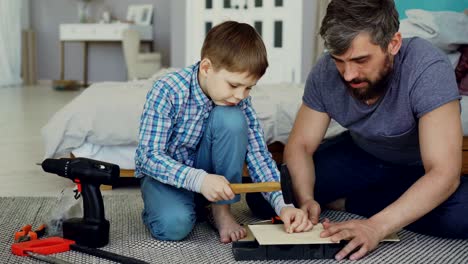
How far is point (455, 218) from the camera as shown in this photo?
169 cm

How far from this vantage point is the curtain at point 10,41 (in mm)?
7430

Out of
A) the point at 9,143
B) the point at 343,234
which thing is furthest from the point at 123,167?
the point at 9,143

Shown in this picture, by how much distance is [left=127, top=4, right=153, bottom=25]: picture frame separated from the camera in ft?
24.6

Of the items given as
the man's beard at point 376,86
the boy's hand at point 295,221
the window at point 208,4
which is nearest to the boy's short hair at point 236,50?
the man's beard at point 376,86

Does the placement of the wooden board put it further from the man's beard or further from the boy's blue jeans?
the man's beard

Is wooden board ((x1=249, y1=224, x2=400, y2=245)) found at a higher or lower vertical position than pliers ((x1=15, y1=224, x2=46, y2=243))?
higher

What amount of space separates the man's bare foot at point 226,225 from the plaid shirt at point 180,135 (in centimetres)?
12

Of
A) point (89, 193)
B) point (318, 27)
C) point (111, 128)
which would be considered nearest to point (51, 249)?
point (89, 193)

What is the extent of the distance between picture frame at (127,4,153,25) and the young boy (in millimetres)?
5965

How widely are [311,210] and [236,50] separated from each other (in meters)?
0.48

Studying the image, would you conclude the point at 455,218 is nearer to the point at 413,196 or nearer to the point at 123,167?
the point at 413,196

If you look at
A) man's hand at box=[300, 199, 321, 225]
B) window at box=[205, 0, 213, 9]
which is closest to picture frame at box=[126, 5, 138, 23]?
window at box=[205, 0, 213, 9]

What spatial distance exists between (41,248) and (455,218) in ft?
3.61

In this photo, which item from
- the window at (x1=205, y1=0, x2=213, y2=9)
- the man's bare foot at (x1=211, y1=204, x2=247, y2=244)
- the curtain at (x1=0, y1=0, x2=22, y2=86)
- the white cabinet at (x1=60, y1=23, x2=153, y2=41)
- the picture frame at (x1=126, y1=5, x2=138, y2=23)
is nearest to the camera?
the man's bare foot at (x1=211, y1=204, x2=247, y2=244)
